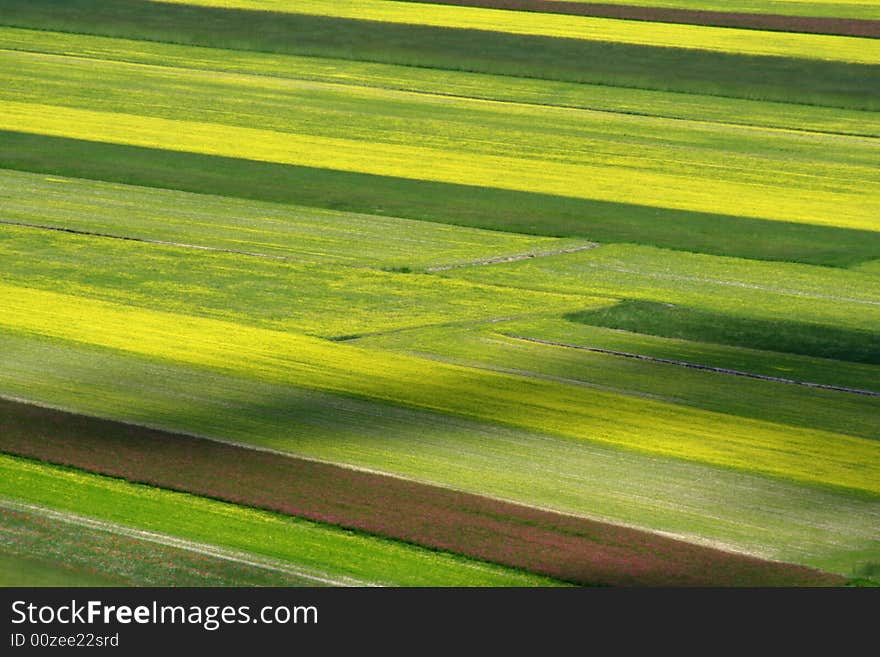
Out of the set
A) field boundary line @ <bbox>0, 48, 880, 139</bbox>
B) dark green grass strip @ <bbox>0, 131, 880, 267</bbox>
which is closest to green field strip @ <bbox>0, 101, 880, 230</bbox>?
dark green grass strip @ <bbox>0, 131, 880, 267</bbox>

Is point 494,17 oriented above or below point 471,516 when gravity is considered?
above

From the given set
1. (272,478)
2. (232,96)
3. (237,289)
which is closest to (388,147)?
(232,96)

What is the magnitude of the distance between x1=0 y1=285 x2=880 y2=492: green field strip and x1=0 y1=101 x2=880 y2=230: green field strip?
57.8 ft

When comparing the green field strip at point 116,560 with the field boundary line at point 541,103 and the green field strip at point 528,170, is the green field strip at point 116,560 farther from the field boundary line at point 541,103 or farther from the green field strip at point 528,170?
the field boundary line at point 541,103

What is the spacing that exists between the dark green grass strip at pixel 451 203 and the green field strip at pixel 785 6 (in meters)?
32.3

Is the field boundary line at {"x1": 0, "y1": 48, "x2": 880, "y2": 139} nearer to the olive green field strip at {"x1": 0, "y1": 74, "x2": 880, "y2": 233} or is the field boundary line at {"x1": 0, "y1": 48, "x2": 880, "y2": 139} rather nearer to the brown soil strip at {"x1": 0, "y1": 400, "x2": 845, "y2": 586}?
the olive green field strip at {"x1": 0, "y1": 74, "x2": 880, "y2": 233}

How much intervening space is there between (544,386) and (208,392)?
5565 mm

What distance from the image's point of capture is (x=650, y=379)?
3103cm

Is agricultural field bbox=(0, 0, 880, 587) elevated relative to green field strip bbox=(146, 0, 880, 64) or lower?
lower

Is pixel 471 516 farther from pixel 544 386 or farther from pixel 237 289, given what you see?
pixel 237 289

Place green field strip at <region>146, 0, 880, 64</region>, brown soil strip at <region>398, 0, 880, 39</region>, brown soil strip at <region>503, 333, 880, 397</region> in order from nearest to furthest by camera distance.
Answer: brown soil strip at <region>503, 333, 880, 397</region> < green field strip at <region>146, 0, 880, 64</region> < brown soil strip at <region>398, 0, 880, 39</region>

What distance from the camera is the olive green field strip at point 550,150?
49.7 m

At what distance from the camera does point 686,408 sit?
2933 cm

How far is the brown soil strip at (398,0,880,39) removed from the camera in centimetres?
7350
